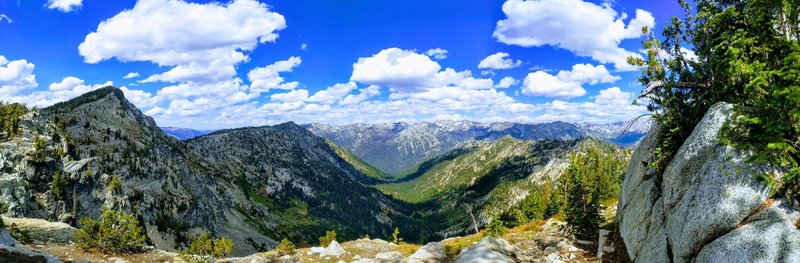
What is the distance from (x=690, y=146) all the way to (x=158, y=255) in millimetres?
55312

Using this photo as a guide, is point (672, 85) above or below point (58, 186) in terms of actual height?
above

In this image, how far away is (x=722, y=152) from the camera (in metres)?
17.7

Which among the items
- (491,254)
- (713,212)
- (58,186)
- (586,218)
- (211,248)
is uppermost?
(713,212)

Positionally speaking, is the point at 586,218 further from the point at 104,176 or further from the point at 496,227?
the point at 104,176

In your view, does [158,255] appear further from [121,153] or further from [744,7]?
[121,153]

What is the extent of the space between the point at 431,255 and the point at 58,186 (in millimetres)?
109605

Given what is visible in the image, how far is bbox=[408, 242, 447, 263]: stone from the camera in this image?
3191cm

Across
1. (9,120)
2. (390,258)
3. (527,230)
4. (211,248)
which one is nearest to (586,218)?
(527,230)

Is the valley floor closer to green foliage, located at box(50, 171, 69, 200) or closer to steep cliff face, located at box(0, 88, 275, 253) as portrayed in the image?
steep cliff face, located at box(0, 88, 275, 253)

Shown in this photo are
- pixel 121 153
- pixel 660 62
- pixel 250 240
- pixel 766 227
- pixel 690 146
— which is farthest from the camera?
pixel 250 240

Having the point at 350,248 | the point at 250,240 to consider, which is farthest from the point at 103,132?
the point at 350,248

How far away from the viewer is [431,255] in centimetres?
3303

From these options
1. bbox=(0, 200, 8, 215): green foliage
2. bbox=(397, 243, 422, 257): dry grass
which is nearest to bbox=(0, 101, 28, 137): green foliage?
bbox=(0, 200, 8, 215): green foliage

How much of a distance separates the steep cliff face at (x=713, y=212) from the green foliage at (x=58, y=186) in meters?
124
